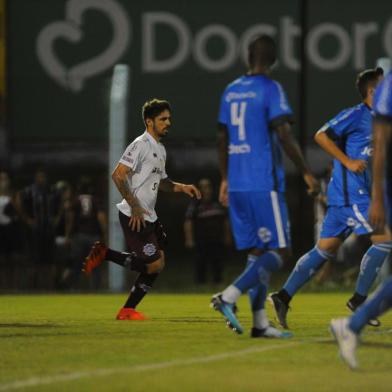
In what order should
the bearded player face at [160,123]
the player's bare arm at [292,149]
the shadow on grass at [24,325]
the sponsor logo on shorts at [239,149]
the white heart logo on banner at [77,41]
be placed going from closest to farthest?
the player's bare arm at [292,149]
the sponsor logo on shorts at [239,149]
the shadow on grass at [24,325]
the bearded player face at [160,123]
the white heart logo on banner at [77,41]

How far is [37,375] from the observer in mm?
8242

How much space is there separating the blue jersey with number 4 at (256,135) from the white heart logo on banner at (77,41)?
1621 cm

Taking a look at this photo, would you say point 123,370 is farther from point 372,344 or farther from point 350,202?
point 350,202

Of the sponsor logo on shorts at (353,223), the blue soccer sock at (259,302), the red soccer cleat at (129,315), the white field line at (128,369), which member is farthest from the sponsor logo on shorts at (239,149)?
the red soccer cleat at (129,315)

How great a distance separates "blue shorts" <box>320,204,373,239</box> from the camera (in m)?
11.9

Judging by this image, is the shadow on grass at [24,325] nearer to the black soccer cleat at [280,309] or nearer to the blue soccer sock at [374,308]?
the black soccer cleat at [280,309]

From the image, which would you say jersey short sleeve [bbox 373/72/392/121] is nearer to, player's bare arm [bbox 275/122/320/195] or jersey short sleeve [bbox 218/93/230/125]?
player's bare arm [bbox 275/122/320/195]

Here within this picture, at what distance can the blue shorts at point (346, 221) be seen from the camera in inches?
467

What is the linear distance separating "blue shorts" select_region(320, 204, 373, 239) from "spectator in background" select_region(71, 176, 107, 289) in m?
9.24

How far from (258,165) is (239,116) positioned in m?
0.35

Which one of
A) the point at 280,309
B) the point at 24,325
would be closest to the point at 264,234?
the point at 280,309

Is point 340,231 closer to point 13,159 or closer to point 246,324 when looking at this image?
point 246,324

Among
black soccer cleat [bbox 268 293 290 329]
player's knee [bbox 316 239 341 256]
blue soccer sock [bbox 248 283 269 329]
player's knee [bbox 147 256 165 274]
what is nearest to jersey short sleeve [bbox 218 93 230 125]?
blue soccer sock [bbox 248 283 269 329]

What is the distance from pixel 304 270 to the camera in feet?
38.2
